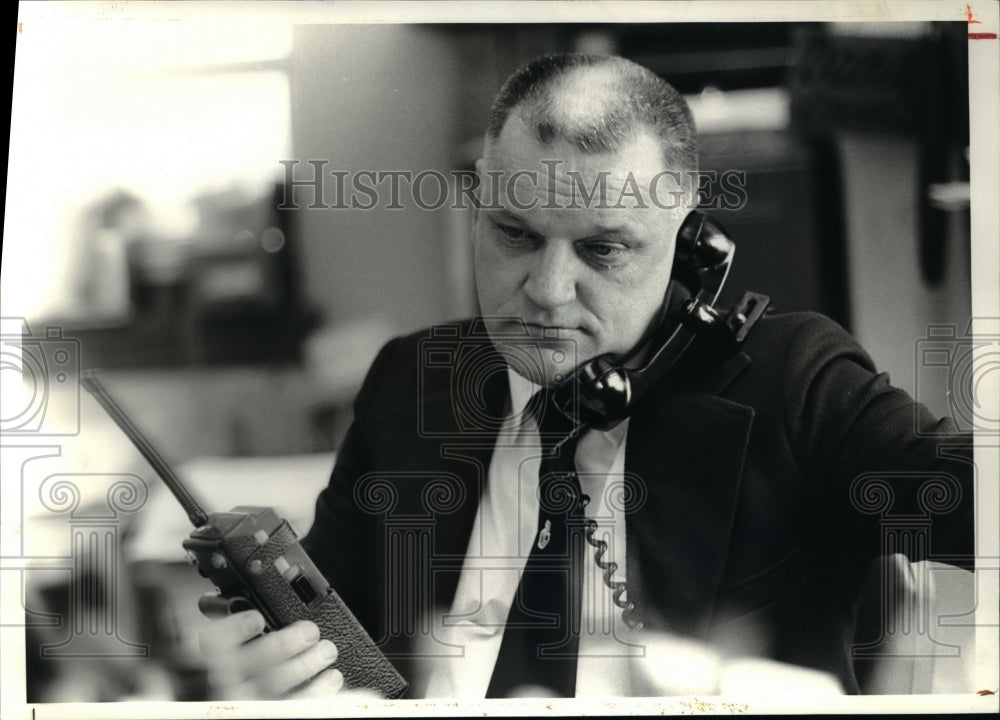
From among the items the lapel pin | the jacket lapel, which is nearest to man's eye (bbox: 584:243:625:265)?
the jacket lapel

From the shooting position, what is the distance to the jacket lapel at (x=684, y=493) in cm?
136

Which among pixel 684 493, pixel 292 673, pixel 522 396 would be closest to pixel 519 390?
pixel 522 396

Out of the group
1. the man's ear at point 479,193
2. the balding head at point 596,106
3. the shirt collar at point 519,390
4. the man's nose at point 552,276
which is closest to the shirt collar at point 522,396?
the shirt collar at point 519,390

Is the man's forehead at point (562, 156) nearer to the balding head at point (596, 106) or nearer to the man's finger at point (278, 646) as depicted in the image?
the balding head at point (596, 106)

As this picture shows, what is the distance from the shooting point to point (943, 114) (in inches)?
55.6

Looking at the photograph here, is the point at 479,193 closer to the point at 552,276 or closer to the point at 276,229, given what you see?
the point at 552,276

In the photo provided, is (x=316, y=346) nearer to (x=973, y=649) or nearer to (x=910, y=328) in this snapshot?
(x=910, y=328)

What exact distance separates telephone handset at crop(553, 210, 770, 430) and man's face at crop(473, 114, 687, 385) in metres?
0.02

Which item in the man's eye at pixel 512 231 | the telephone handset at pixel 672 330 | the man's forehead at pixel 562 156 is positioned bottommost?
the telephone handset at pixel 672 330

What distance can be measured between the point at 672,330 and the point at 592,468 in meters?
0.25

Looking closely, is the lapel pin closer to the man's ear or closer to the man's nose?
the man's nose

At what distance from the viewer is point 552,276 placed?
135 cm

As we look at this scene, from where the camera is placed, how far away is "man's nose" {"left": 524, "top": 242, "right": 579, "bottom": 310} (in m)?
1.35

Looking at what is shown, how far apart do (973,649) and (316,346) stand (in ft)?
3.76
